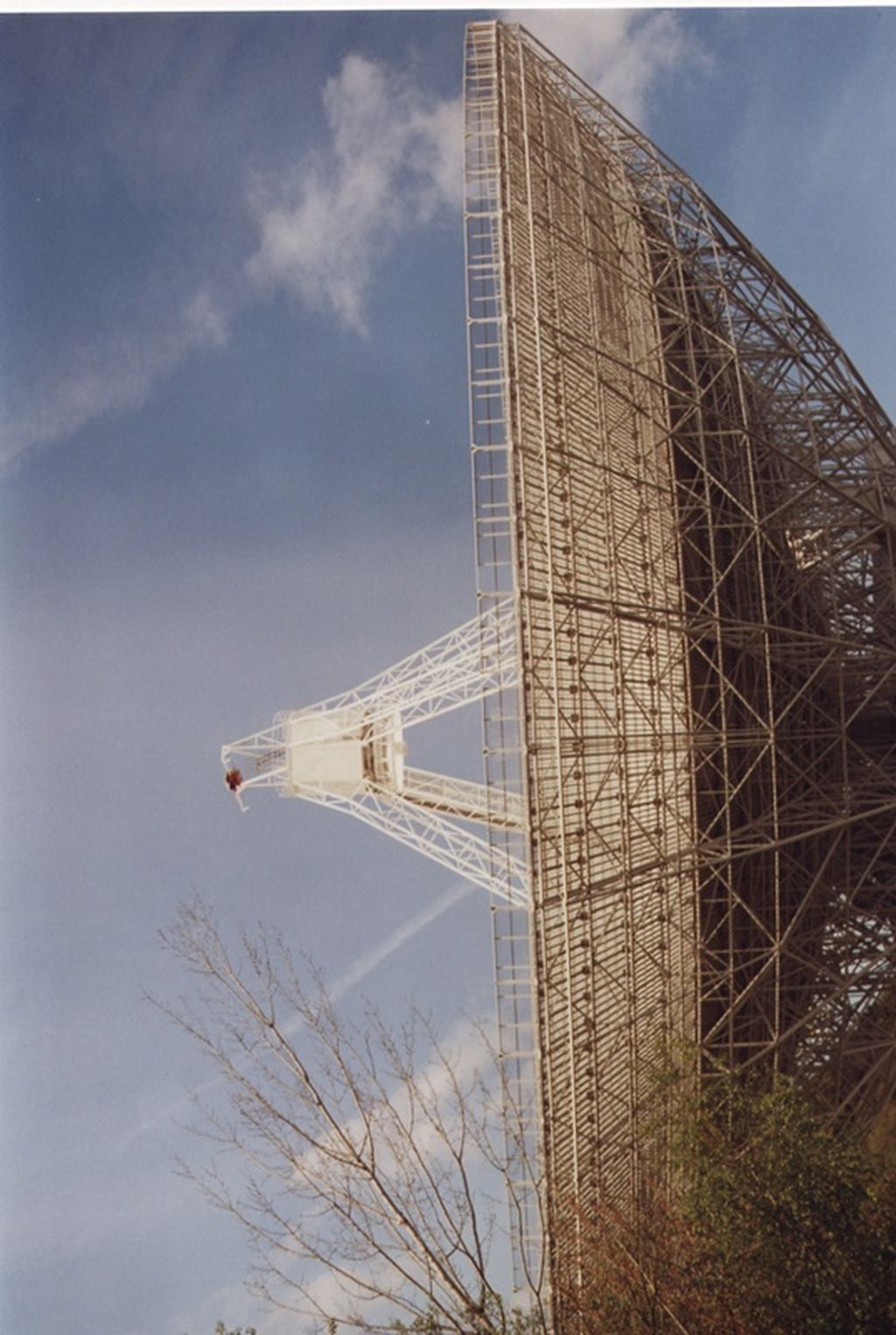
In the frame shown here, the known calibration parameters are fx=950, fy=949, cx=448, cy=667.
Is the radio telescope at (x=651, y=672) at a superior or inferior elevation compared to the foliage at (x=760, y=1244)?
superior

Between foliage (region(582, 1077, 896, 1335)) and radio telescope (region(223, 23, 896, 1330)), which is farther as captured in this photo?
radio telescope (region(223, 23, 896, 1330))

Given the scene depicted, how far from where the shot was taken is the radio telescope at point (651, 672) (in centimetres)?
1435

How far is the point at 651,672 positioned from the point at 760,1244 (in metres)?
8.62

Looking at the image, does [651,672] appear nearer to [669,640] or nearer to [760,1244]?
[669,640]

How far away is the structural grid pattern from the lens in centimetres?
1445

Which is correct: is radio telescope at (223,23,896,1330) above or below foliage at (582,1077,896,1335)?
above

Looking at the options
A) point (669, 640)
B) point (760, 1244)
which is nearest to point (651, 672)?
point (669, 640)

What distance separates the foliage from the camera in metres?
10.3

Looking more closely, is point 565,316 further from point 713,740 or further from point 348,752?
point 348,752

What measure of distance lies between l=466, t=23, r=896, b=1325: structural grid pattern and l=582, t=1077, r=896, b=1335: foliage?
1230 mm

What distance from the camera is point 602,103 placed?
2003cm

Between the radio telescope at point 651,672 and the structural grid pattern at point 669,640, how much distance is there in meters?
0.07

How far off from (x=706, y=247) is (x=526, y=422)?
8406 millimetres

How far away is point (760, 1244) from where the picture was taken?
10.8 metres
